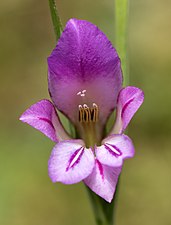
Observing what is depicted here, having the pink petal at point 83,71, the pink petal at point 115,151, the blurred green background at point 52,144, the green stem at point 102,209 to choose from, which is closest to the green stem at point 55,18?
the pink petal at point 83,71

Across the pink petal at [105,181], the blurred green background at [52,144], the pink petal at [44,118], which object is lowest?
the blurred green background at [52,144]

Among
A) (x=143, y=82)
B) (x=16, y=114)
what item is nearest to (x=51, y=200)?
(x=16, y=114)

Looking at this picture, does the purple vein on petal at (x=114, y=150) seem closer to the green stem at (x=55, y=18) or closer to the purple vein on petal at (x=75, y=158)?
the purple vein on petal at (x=75, y=158)

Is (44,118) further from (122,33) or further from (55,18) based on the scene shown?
(122,33)

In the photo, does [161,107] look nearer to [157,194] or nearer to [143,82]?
[143,82]

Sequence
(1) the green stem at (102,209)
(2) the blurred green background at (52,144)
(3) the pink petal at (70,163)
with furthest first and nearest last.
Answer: (2) the blurred green background at (52,144) → (1) the green stem at (102,209) → (3) the pink petal at (70,163)

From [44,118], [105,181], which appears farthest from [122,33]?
[105,181]

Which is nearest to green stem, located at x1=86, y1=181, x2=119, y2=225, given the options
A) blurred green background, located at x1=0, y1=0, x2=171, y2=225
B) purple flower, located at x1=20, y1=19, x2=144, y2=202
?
purple flower, located at x1=20, y1=19, x2=144, y2=202
